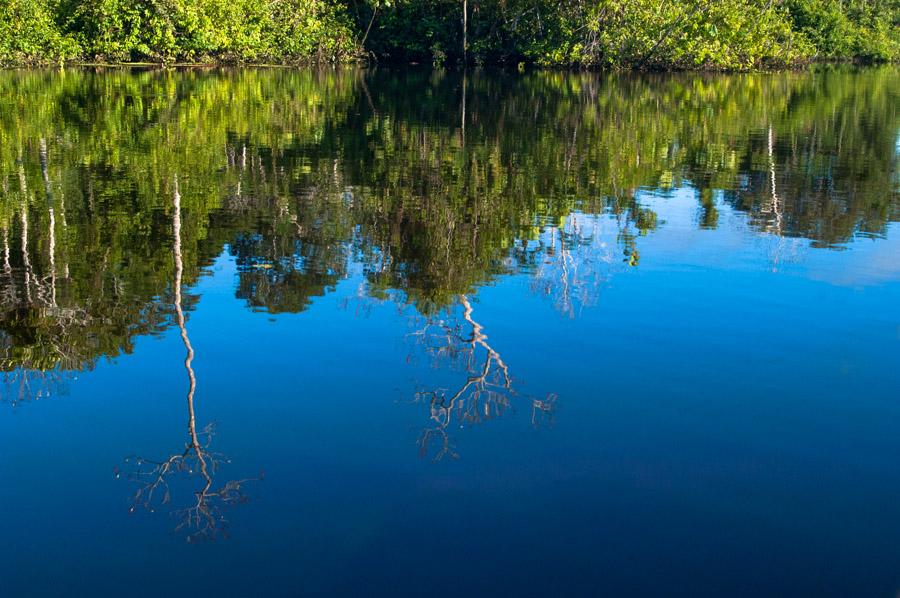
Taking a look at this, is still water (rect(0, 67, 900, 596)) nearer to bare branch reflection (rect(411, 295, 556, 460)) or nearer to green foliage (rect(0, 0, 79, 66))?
bare branch reflection (rect(411, 295, 556, 460))

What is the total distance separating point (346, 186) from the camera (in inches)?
610

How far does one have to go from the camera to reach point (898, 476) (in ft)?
20.4

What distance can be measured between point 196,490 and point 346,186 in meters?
9.99

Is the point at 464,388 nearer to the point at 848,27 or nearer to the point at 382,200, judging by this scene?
the point at 382,200

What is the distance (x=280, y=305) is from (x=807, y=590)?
564 centimetres

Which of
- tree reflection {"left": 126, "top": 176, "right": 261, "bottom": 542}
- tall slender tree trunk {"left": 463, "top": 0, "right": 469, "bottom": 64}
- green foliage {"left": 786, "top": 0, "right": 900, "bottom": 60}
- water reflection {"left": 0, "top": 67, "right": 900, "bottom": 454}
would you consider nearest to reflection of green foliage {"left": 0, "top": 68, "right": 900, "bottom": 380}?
water reflection {"left": 0, "top": 67, "right": 900, "bottom": 454}

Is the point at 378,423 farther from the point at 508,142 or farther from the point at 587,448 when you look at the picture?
the point at 508,142

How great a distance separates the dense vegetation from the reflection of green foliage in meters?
15.8

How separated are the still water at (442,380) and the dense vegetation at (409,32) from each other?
3258 cm

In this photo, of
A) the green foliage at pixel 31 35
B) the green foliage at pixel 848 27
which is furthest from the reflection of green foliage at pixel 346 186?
the green foliage at pixel 848 27

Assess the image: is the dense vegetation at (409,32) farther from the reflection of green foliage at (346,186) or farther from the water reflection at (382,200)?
the water reflection at (382,200)

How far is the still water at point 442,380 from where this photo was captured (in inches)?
208

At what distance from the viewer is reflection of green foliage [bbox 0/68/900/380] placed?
10.0 m

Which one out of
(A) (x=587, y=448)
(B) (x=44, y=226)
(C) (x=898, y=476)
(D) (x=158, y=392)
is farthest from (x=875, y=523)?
(B) (x=44, y=226)
